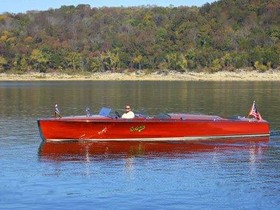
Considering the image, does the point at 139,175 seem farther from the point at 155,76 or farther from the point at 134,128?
the point at 155,76

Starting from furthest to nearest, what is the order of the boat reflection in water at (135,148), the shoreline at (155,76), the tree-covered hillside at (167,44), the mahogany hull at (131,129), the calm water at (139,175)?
the tree-covered hillside at (167,44), the shoreline at (155,76), the mahogany hull at (131,129), the boat reflection in water at (135,148), the calm water at (139,175)

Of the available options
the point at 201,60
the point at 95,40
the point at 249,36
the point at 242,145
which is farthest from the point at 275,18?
the point at 242,145

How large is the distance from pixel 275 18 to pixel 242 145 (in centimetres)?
13696

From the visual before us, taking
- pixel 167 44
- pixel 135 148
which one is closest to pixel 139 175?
pixel 135 148

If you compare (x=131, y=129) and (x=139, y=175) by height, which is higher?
(x=131, y=129)

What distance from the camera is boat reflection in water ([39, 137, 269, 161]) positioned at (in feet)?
87.5

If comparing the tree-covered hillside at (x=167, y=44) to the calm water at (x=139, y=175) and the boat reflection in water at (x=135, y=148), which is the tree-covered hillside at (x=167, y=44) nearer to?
the boat reflection in water at (x=135, y=148)

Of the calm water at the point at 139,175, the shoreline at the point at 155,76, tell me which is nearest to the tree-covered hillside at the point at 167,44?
the shoreline at the point at 155,76

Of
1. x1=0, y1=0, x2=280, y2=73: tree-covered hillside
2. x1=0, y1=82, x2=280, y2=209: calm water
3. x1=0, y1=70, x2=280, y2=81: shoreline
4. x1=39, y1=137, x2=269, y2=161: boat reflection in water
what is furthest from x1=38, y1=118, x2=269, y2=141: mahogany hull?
x1=0, y1=0, x2=280, y2=73: tree-covered hillside

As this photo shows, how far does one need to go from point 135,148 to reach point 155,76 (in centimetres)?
12319

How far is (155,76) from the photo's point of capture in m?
151

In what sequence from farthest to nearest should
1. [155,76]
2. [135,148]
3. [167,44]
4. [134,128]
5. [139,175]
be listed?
[167,44] < [155,76] < [134,128] < [135,148] < [139,175]

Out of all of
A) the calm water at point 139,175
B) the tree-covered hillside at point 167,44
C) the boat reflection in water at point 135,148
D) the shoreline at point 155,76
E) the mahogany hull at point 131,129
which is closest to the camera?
the calm water at point 139,175

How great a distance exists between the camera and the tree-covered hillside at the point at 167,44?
148 metres
